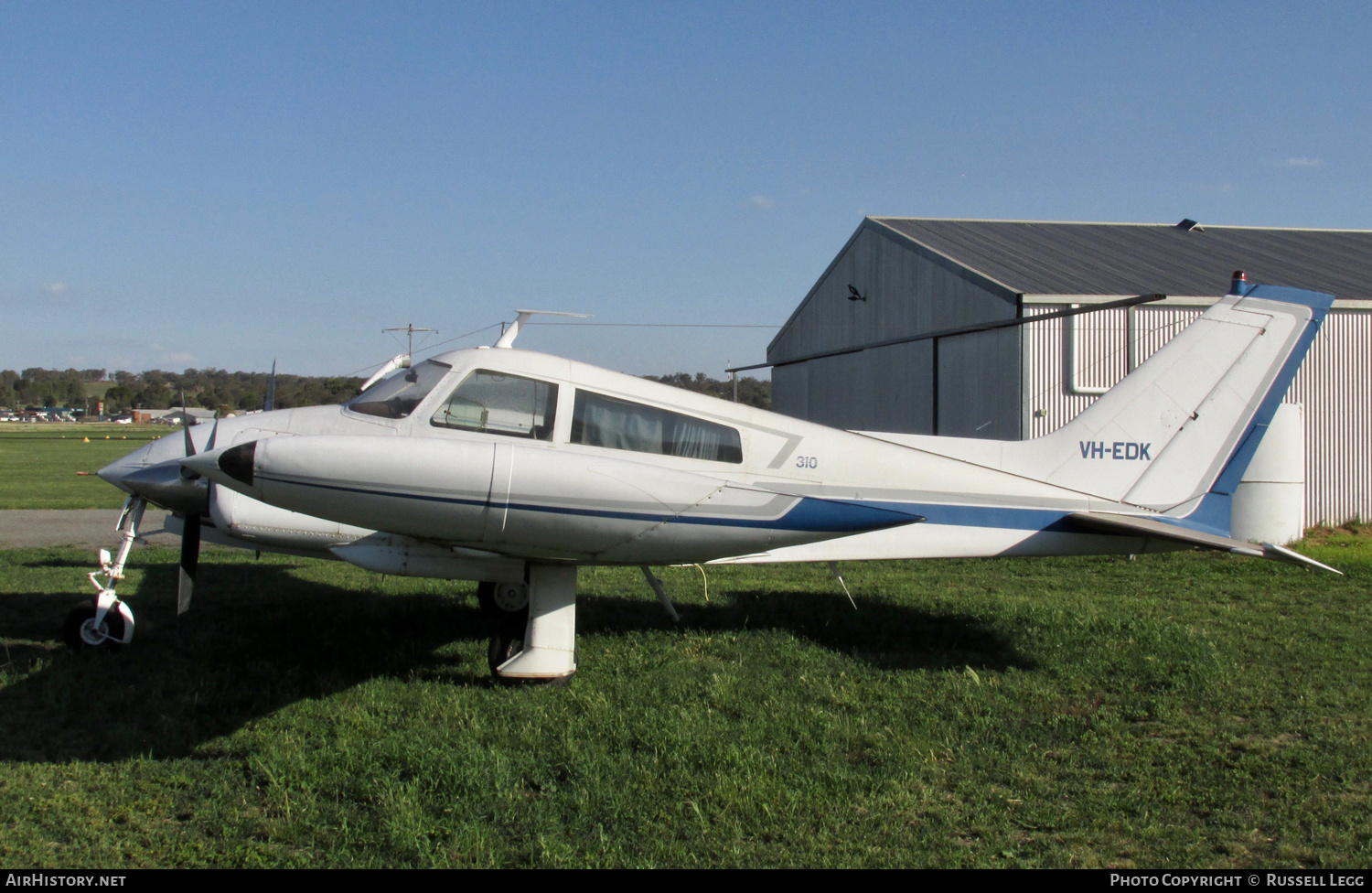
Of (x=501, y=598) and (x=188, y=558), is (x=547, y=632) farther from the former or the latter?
(x=188, y=558)

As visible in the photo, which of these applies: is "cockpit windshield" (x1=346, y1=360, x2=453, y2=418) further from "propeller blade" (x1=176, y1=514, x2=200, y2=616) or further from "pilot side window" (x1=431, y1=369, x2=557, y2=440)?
"propeller blade" (x1=176, y1=514, x2=200, y2=616)

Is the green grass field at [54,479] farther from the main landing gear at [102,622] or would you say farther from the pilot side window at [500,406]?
the pilot side window at [500,406]

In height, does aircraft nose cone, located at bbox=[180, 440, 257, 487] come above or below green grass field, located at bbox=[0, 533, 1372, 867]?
above

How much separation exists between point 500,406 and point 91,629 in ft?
12.7

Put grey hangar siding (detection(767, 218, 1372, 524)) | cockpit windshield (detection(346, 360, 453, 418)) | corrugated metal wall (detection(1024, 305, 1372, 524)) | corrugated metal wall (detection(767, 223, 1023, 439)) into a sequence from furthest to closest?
corrugated metal wall (detection(767, 223, 1023, 439)) → grey hangar siding (detection(767, 218, 1372, 524)) → corrugated metal wall (detection(1024, 305, 1372, 524)) → cockpit windshield (detection(346, 360, 453, 418))

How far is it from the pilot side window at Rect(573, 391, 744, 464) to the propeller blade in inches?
123

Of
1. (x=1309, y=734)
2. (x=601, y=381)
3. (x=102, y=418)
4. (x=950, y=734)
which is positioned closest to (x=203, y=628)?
(x=601, y=381)

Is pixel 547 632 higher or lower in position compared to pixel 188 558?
lower

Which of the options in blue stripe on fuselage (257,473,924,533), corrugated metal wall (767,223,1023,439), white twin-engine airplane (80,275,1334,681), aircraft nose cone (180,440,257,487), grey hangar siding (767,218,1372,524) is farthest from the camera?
corrugated metal wall (767,223,1023,439)

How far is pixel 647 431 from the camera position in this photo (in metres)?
6.55

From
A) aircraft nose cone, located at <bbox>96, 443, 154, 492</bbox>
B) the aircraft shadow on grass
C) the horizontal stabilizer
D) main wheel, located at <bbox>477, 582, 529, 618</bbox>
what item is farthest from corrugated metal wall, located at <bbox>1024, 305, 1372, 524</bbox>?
Result: aircraft nose cone, located at <bbox>96, 443, 154, 492</bbox>

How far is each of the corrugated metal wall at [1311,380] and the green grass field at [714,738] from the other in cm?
546

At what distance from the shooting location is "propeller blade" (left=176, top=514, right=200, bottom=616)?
6641 millimetres

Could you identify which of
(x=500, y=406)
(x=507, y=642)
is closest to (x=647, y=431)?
(x=500, y=406)
